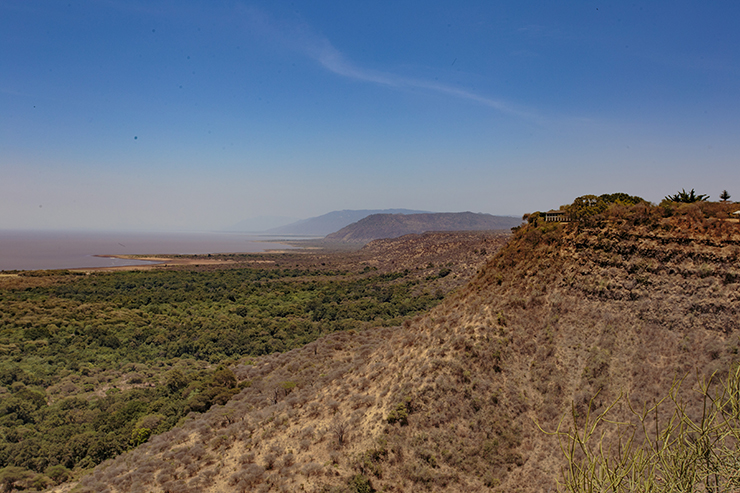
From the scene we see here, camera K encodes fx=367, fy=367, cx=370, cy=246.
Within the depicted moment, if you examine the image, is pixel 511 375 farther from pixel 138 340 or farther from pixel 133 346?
pixel 138 340

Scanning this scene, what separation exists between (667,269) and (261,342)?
117 ft

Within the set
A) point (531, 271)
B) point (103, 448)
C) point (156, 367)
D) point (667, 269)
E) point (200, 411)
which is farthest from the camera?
point (156, 367)

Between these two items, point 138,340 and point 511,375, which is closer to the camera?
point 511,375

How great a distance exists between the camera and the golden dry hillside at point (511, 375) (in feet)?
38.8

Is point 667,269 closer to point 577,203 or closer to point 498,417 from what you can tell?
point 577,203

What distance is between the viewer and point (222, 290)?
70562 millimetres

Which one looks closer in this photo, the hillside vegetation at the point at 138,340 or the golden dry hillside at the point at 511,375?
the golden dry hillside at the point at 511,375

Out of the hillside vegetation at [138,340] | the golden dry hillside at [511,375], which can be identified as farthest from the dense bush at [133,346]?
the golden dry hillside at [511,375]

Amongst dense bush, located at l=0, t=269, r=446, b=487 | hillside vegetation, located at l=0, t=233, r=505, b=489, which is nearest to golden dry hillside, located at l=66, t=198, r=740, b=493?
hillside vegetation, located at l=0, t=233, r=505, b=489

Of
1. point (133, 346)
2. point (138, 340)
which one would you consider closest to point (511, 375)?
point (133, 346)

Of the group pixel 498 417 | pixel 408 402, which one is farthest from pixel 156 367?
pixel 498 417

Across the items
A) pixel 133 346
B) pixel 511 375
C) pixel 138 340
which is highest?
pixel 511 375

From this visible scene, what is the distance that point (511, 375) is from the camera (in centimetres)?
1395

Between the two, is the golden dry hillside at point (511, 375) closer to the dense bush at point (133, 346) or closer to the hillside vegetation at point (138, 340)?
the hillside vegetation at point (138, 340)
